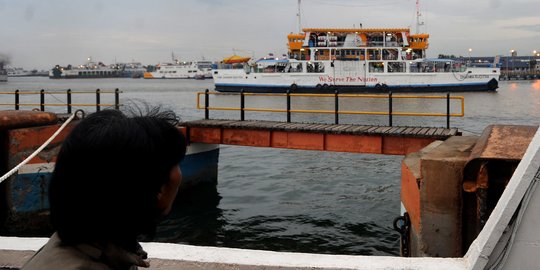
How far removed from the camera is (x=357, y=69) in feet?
209

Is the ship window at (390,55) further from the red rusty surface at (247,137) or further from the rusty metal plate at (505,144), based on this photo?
the rusty metal plate at (505,144)

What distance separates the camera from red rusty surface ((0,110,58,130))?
9.23 m

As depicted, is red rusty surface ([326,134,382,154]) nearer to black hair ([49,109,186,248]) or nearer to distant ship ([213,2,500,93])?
black hair ([49,109,186,248])

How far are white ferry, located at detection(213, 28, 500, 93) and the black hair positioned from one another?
60827mm

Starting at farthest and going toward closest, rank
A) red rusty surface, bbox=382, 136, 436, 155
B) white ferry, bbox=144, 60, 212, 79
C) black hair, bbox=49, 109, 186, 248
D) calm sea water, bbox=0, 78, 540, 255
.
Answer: white ferry, bbox=144, 60, 212, 79, red rusty surface, bbox=382, 136, 436, 155, calm sea water, bbox=0, 78, 540, 255, black hair, bbox=49, 109, 186, 248

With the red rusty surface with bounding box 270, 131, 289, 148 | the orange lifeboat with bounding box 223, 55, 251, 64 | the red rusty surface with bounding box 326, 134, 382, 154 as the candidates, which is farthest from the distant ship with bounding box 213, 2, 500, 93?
the red rusty surface with bounding box 326, 134, 382, 154

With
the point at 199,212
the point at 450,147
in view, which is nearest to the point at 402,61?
the point at 199,212

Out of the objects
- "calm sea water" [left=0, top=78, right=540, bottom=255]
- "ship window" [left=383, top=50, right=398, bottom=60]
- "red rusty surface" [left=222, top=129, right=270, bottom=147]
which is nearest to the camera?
"calm sea water" [left=0, top=78, right=540, bottom=255]

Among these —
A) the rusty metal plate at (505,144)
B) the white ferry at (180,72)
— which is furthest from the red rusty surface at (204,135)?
the white ferry at (180,72)

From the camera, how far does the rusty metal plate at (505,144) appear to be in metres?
4.30

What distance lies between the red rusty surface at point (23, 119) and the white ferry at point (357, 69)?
52524 millimetres

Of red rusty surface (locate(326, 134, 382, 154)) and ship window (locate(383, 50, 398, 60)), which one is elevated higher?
ship window (locate(383, 50, 398, 60))

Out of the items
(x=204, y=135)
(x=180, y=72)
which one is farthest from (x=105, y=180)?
(x=180, y=72)

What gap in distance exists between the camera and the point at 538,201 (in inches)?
109
